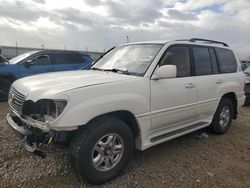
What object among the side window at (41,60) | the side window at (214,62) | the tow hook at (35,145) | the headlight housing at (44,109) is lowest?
the tow hook at (35,145)

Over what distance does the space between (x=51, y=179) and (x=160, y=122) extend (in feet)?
5.63

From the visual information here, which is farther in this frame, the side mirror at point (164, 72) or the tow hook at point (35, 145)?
the side mirror at point (164, 72)

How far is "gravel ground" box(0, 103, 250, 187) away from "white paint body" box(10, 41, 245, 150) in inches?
17.2

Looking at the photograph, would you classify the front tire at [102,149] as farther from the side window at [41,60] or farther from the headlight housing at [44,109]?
the side window at [41,60]

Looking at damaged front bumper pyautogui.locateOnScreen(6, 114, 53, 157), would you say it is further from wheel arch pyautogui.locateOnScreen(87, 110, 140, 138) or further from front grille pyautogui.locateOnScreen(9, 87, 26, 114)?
wheel arch pyautogui.locateOnScreen(87, 110, 140, 138)

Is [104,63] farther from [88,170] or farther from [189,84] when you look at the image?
[88,170]

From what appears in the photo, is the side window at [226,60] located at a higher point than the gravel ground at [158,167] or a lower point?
higher

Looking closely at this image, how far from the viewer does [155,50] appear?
13.1 ft

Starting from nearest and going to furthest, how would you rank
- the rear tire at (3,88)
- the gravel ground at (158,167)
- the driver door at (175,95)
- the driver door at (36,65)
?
the gravel ground at (158,167)
the driver door at (175,95)
the rear tire at (3,88)
the driver door at (36,65)

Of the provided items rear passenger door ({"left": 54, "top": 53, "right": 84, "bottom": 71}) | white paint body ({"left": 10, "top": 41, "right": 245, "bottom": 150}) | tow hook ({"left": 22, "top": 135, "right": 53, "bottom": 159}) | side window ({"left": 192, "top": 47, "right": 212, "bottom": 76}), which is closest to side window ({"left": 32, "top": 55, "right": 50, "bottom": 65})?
rear passenger door ({"left": 54, "top": 53, "right": 84, "bottom": 71})

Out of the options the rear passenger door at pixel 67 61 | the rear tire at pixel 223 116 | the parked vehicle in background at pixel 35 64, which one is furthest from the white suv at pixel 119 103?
the rear passenger door at pixel 67 61

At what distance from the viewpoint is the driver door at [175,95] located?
3.69 metres

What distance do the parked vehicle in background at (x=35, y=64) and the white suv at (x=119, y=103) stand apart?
411cm

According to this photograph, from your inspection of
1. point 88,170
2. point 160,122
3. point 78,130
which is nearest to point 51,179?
point 88,170
